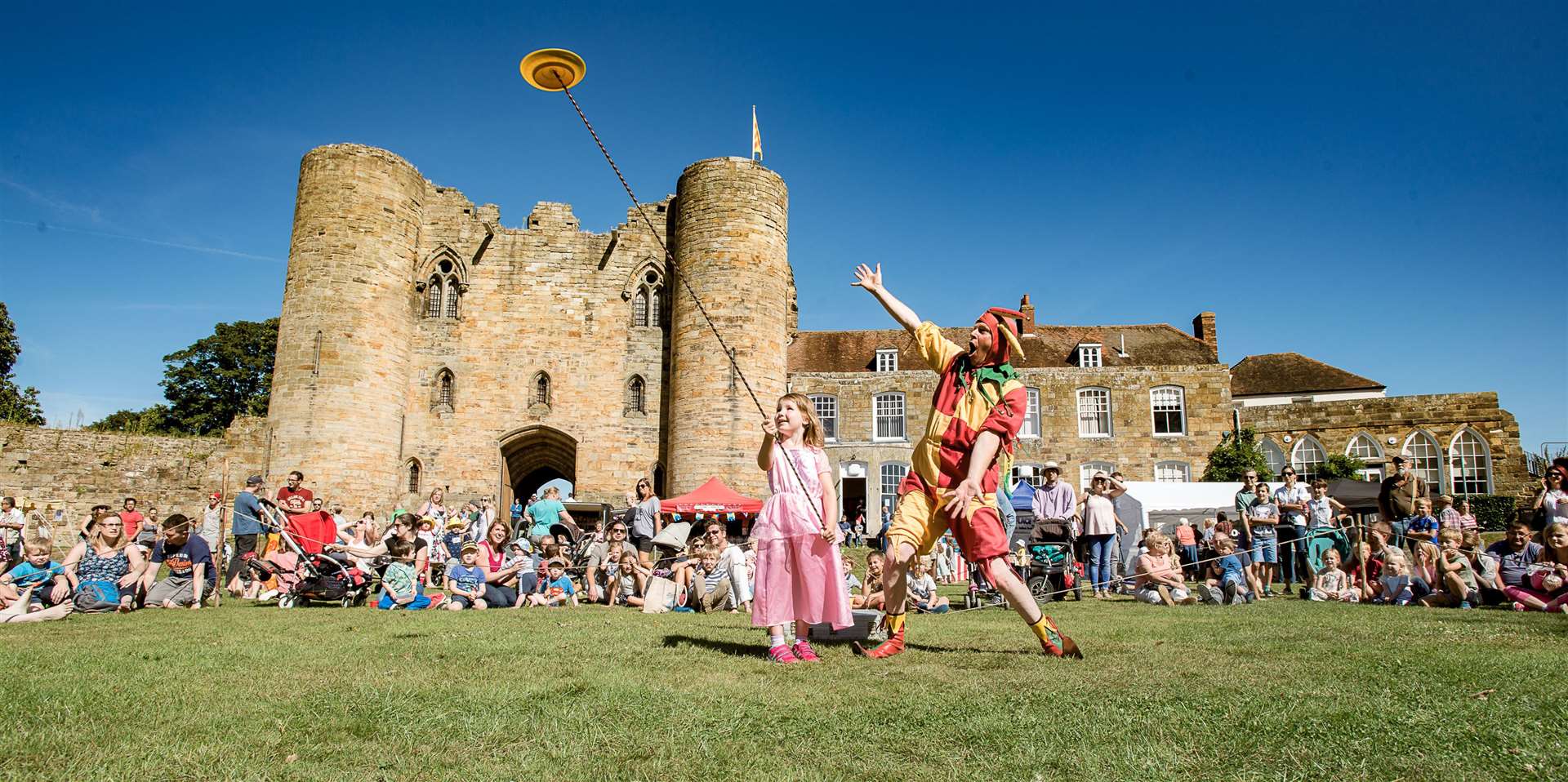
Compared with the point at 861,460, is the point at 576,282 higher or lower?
higher

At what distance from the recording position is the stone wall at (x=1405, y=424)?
3130cm

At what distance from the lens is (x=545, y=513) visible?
14.5 m

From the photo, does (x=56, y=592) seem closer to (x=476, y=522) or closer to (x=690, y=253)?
(x=476, y=522)

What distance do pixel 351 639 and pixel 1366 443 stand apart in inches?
1369

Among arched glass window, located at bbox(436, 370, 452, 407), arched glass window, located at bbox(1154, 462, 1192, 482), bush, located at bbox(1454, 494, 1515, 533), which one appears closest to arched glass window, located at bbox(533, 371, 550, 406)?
arched glass window, located at bbox(436, 370, 452, 407)

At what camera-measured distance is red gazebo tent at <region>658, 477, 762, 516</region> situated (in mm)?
22734

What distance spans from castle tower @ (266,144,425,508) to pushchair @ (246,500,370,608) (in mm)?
13017

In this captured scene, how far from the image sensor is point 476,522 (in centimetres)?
1755

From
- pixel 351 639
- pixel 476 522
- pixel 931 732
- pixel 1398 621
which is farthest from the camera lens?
pixel 476 522

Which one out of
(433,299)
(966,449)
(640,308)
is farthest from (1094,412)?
(966,449)

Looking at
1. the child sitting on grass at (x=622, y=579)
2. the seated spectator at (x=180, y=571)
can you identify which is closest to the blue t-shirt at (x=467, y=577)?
the child sitting on grass at (x=622, y=579)

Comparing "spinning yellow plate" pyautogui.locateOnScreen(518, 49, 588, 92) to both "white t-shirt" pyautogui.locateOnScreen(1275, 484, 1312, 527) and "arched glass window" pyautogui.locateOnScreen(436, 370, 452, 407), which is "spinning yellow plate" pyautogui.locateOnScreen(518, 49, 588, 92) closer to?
"white t-shirt" pyautogui.locateOnScreen(1275, 484, 1312, 527)

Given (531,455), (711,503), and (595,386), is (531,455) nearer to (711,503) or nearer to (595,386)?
(595,386)

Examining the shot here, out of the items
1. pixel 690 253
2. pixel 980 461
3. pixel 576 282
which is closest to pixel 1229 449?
pixel 690 253
